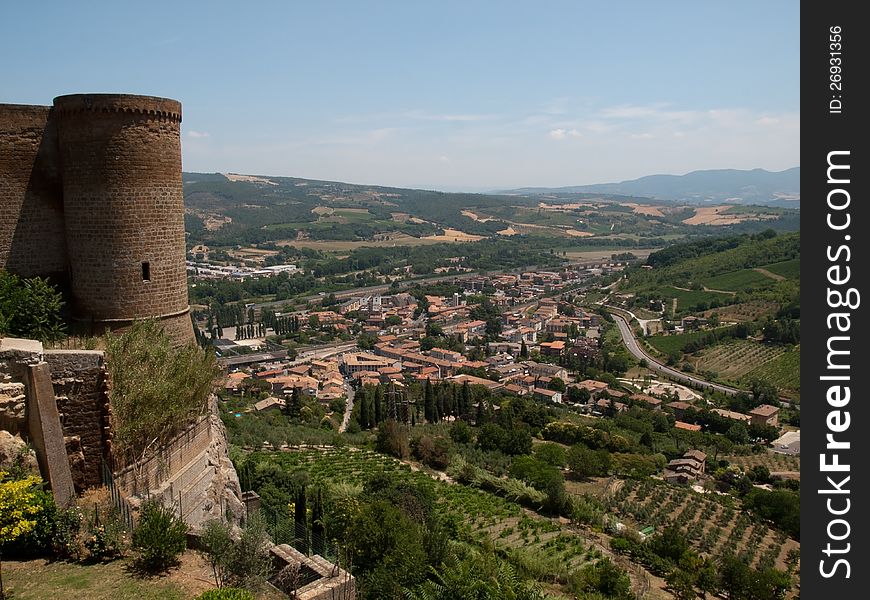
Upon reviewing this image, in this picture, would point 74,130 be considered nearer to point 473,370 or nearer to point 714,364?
point 473,370

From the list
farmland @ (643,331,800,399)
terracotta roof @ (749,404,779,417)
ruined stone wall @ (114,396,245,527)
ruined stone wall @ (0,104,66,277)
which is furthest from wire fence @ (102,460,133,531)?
farmland @ (643,331,800,399)

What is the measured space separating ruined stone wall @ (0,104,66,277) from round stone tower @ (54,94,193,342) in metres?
0.34

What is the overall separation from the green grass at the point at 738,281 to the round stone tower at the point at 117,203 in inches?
4141

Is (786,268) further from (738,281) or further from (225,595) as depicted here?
(225,595)

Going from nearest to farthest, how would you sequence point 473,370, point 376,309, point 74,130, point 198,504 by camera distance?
point 74,130 < point 198,504 < point 473,370 < point 376,309

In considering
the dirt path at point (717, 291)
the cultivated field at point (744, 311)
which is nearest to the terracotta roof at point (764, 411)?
the cultivated field at point (744, 311)

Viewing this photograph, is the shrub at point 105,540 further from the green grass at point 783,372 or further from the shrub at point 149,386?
the green grass at point 783,372

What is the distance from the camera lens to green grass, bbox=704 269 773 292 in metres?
104

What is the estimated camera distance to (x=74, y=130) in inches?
466

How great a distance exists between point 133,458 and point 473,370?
65977 millimetres

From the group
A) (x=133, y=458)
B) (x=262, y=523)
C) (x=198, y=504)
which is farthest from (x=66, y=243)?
(x=262, y=523)

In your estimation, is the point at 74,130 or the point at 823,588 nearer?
the point at 823,588

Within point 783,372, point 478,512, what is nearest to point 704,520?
point 478,512

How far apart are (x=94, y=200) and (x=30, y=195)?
1387mm
